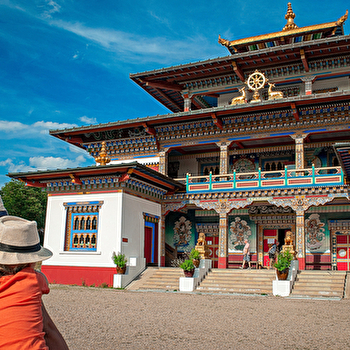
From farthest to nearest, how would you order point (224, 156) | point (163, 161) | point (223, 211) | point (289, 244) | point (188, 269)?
1. point (163, 161)
2. point (224, 156)
3. point (223, 211)
4. point (289, 244)
5. point (188, 269)

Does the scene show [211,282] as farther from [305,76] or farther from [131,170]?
[305,76]

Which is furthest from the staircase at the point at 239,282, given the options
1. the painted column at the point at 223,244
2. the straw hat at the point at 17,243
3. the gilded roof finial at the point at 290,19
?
the gilded roof finial at the point at 290,19

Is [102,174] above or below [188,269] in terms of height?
above

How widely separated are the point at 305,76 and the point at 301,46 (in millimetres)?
1770

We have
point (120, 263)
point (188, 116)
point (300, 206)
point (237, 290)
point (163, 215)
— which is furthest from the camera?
point (163, 215)

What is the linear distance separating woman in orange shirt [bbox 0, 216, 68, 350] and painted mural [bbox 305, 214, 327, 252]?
20222 mm

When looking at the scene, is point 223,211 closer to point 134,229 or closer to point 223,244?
point 223,244

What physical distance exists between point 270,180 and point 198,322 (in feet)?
39.3

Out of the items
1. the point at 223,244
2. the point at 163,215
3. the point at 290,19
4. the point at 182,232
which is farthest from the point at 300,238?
the point at 290,19

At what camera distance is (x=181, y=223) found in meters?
24.6

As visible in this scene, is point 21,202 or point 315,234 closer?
point 315,234

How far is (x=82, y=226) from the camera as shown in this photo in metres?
19.4

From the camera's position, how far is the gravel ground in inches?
289

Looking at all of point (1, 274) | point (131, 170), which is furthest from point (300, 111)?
point (1, 274)
